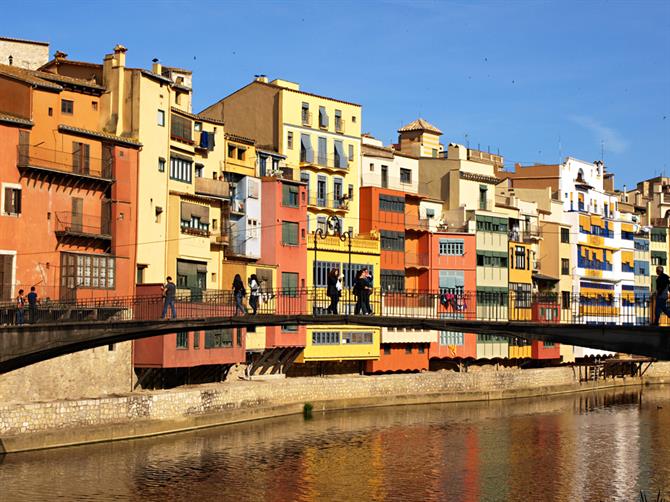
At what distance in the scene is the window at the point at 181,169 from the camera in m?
69.6

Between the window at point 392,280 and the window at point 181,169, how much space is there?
20148mm

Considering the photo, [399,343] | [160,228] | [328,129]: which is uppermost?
[328,129]

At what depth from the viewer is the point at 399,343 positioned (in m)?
87.1

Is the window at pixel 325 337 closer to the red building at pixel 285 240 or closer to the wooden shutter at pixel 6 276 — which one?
the red building at pixel 285 240

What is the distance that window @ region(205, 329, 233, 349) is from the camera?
67562 millimetres

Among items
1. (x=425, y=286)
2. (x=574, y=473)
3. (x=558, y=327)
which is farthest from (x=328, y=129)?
(x=558, y=327)

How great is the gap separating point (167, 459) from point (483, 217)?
47378mm

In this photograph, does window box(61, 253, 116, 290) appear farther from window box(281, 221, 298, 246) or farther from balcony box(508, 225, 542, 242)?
balcony box(508, 225, 542, 242)

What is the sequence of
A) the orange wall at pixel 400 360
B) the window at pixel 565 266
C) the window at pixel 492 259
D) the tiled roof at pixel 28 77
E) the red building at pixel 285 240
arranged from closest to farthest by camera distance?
1. the tiled roof at pixel 28 77
2. the red building at pixel 285 240
3. the orange wall at pixel 400 360
4. the window at pixel 492 259
5. the window at pixel 565 266

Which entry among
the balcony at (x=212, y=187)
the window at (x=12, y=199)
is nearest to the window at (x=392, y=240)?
the balcony at (x=212, y=187)

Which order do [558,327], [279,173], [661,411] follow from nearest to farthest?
[558,327]
[279,173]
[661,411]

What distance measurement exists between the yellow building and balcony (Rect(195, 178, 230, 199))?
7.74m

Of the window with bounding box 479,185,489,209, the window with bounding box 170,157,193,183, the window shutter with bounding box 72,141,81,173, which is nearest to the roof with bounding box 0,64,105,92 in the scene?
the window shutter with bounding box 72,141,81,173

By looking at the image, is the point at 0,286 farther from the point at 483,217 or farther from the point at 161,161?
the point at 483,217
